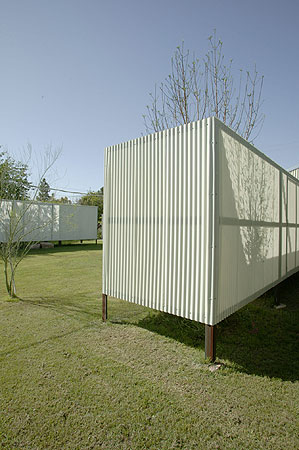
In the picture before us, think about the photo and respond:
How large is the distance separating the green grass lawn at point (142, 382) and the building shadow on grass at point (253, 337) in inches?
0.6

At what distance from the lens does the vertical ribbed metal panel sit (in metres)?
2.59

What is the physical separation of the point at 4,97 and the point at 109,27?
2.76m

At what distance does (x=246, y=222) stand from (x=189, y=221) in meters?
0.92

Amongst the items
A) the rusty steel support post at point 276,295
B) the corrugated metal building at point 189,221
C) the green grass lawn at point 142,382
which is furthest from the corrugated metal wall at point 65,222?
the rusty steel support post at point 276,295

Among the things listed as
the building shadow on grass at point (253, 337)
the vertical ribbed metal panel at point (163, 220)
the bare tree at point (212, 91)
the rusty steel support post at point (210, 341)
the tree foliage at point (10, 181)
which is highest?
the bare tree at point (212, 91)

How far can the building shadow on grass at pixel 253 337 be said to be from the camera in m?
2.70

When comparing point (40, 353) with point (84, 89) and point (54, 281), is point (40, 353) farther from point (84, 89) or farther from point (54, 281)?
point (84, 89)

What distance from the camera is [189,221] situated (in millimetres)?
2738

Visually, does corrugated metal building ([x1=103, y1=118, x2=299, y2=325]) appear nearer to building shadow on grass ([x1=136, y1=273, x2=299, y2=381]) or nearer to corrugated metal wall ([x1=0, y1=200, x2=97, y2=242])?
building shadow on grass ([x1=136, y1=273, x2=299, y2=381])

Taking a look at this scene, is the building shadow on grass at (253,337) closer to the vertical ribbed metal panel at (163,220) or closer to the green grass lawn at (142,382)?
the green grass lawn at (142,382)

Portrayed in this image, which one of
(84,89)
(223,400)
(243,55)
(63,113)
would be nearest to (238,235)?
(223,400)

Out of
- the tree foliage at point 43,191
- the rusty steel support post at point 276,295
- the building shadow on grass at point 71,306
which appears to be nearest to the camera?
the building shadow on grass at point 71,306

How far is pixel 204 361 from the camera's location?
2.70 metres

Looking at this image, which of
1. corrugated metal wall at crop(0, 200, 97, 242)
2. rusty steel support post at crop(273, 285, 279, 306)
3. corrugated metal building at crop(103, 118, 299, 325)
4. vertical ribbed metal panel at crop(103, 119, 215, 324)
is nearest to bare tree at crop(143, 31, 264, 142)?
corrugated metal building at crop(103, 118, 299, 325)
